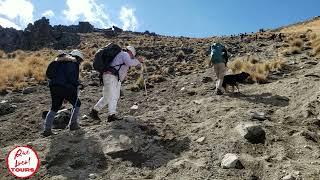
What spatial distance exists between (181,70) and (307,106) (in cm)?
1124

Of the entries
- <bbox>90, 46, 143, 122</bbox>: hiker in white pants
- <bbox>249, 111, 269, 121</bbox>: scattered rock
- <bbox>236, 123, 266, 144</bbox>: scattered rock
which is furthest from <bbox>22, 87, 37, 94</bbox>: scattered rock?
<bbox>236, 123, 266, 144</bbox>: scattered rock

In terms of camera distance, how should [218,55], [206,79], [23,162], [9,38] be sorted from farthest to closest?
[9,38] → [206,79] → [218,55] → [23,162]

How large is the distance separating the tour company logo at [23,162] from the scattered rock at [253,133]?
12.8 feet

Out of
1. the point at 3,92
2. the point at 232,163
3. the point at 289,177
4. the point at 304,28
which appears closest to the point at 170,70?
the point at 3,92

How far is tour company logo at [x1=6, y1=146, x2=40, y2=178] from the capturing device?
8.68 metres

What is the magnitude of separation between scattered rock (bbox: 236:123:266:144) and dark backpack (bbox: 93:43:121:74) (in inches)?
127

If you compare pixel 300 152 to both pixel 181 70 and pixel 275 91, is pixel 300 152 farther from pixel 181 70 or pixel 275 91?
pixel 181 70

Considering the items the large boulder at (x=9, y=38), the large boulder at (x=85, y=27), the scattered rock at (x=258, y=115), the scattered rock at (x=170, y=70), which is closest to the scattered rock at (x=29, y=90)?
the scattered rock at (x=170, y=70)

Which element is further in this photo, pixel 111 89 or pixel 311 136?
pixel 111 89

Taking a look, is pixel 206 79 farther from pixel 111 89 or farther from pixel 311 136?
pixel 311 136

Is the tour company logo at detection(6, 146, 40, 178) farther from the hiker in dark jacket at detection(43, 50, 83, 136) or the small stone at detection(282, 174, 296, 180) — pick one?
the small stone at detection(282, 174, 296, 180)

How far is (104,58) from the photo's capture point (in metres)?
11.1

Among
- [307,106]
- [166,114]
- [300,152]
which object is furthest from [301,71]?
[300,152]

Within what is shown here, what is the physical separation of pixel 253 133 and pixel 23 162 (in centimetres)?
430
